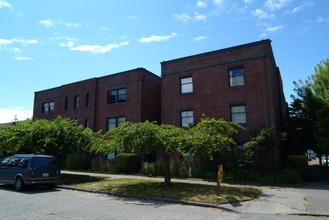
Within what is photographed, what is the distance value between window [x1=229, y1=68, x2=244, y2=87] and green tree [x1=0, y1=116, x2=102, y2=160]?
10768 millimetres

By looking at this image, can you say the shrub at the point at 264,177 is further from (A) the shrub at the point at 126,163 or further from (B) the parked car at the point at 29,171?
(B) the parked car at the point at 29,171

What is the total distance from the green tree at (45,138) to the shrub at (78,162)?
24.3ft

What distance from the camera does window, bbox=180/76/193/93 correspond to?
1998 cm

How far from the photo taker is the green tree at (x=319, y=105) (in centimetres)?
1467

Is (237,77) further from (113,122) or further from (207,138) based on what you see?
(113,122)

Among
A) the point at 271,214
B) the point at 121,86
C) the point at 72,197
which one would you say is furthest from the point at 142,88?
the point at 271,214

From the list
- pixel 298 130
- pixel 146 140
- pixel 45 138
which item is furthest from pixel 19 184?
pixel 298 130

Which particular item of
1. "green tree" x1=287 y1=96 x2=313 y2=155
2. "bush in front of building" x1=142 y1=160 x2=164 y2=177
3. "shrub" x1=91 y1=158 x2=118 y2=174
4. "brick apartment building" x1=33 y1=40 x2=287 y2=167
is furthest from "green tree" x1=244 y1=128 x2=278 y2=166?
"shrub" x1=91 y1=158 x2=118 y2=174

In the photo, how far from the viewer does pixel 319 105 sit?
1622 centimetres

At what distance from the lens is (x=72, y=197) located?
10180 mm

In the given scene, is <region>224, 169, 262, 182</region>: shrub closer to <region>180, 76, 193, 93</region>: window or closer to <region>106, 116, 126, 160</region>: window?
<region>180, 76, 193, 93</region>: window

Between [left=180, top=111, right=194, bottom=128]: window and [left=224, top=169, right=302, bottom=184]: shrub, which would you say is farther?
[left=180, top=111, right=194, bottom=128]: window

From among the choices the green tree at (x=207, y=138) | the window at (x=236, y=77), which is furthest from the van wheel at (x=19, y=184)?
the window at (x=236, y=77)

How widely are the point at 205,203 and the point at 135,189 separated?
13.8 feet
